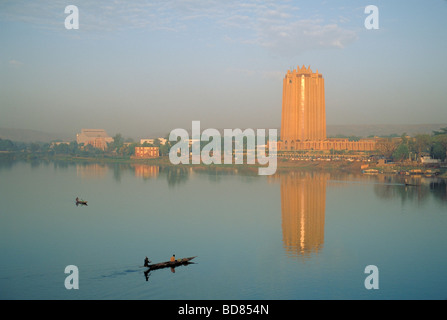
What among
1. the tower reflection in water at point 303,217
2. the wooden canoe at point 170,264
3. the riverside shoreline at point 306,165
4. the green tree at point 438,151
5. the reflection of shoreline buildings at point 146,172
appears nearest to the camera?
the wooden canoe at point 170,264

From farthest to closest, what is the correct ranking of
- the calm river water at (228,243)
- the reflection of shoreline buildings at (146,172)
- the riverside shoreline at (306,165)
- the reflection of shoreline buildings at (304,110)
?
1. the reflection of shoreline buildings at (304,110)
2. the reflection of shoreline buildings at (146,172)
3. the riverside shoreline at (306,165)
4. the calm river water at (228,243)

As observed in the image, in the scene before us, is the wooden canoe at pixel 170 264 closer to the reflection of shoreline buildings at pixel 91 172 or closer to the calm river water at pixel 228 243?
the calm river water at pixel 228 243

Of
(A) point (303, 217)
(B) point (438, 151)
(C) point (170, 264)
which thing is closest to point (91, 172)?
(B) point (438, 151)

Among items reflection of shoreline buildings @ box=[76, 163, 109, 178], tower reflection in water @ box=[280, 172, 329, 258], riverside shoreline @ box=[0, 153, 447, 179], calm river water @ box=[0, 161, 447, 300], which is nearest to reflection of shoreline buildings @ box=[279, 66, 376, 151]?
riverside shoreline @ box=[0, 153, 447, 179]

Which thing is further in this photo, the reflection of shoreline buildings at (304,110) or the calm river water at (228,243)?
the reflection of shoreline buildings at (304,110)

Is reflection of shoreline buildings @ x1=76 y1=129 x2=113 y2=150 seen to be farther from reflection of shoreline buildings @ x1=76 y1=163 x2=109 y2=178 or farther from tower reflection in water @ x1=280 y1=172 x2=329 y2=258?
tower reflection in water @ x1=280 y1=172 x2=329 y2=258

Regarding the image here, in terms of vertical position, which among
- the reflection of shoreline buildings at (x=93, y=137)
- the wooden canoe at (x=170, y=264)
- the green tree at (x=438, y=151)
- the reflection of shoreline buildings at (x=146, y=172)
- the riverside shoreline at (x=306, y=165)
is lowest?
the wooden canoe at (x=170, y=264)

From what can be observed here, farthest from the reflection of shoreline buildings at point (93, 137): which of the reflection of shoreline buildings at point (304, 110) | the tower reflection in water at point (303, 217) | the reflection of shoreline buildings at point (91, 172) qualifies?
the tower reflection in water at point (303, 217)

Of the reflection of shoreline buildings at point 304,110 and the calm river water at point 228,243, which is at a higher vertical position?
the reflection of shoreline buildings at point 304,110
